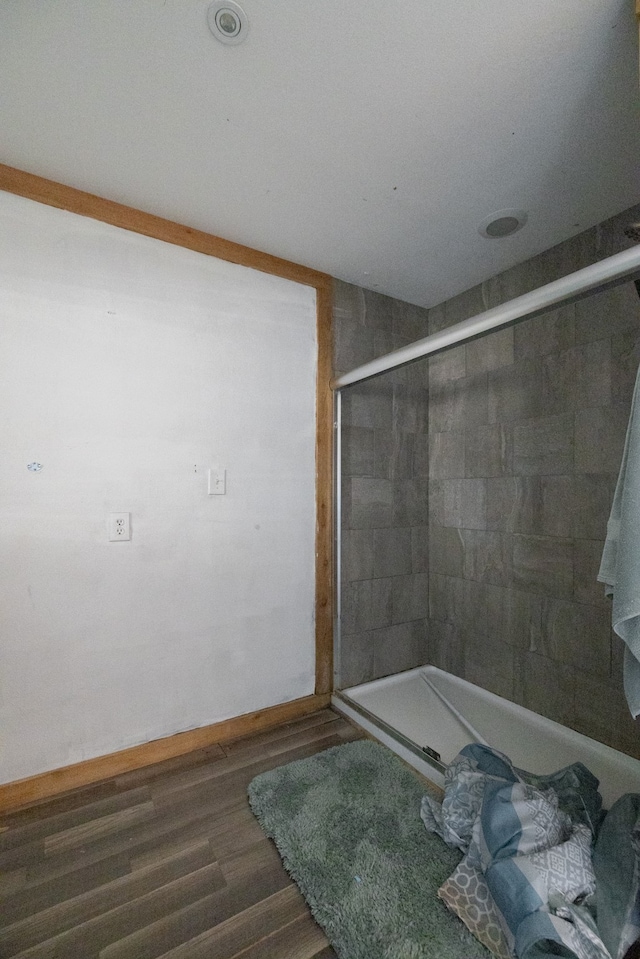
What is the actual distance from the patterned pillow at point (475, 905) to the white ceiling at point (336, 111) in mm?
2136

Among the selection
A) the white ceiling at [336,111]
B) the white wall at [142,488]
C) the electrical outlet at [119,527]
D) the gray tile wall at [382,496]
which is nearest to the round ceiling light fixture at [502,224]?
the white ceiling at [336,111]

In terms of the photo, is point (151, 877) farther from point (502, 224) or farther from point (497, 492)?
point (502, 224)

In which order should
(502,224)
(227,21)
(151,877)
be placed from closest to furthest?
(227,21) < (151,877) < (502,224)

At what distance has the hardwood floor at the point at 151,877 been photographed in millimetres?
997

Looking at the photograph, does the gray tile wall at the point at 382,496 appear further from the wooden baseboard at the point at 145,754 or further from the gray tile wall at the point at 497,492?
the wooden baseboard at the point at 145,754

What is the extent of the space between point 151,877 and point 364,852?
60cm

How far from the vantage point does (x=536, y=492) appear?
77.6 inches

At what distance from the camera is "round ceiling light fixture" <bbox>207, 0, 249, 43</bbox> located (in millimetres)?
975

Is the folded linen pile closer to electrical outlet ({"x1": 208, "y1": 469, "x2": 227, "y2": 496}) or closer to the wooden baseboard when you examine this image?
the wooden baseboard

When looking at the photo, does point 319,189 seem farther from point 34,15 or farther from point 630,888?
point 630,888

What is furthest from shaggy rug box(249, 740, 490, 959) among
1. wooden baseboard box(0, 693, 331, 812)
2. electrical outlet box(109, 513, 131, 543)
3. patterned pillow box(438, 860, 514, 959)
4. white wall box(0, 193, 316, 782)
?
electrical outlet box(109, 513, 131, 543)

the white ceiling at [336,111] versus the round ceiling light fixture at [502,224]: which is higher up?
the white ceiling at [336,111]

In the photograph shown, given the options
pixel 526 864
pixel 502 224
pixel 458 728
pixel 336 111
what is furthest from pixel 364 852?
pixel 502 224

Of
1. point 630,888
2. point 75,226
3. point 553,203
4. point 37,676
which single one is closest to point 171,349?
point 75,226
